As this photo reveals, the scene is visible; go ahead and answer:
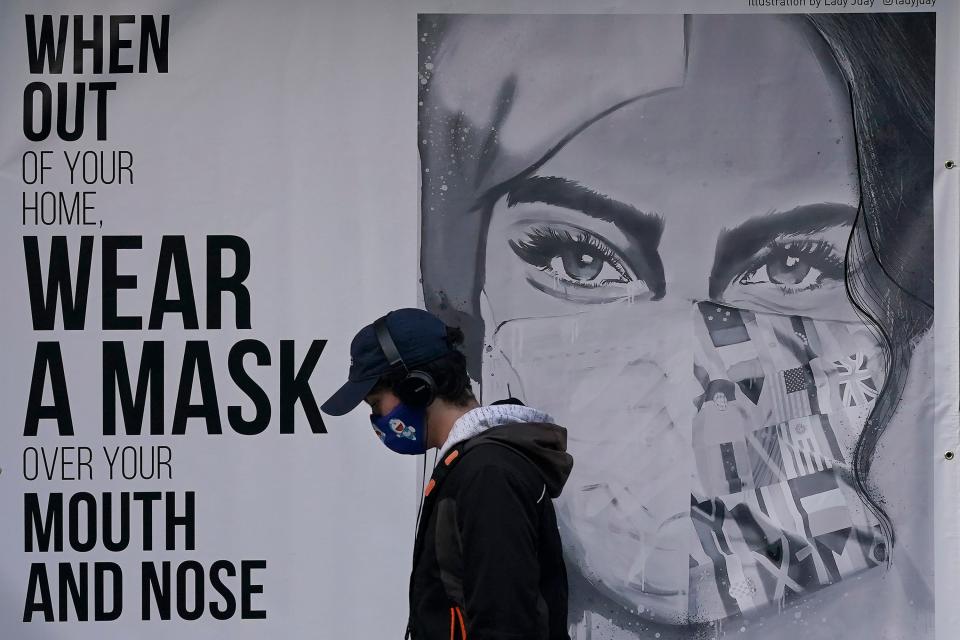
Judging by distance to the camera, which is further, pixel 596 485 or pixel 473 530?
pixel 596 485

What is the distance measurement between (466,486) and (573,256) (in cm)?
148

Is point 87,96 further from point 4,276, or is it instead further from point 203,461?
point 203,461

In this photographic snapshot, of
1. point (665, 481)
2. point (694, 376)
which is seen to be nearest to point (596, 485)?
point (665, 481)

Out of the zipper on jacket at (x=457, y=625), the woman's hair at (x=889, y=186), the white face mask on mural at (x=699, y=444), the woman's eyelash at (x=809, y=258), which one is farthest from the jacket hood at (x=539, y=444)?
the woman's hair at (x=889, y=186)

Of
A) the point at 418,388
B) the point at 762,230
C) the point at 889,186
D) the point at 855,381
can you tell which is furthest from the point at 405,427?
the point at 889,186

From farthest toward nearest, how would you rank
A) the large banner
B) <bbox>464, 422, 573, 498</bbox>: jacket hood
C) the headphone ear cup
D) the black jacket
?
the large banner → the headphone ear cup → <bbox>464, 422, 573, 498</bbox>: jacket hood → the black jacket

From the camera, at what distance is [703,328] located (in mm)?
3211

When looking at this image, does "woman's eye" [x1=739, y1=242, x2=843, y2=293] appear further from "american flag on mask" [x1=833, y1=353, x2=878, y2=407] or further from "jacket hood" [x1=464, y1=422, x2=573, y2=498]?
"jacket hood" [x1=464, y1=422, x2=573, y2=498]

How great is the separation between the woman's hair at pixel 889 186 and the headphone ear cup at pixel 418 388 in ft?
5.70

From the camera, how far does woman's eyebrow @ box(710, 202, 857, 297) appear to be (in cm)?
321

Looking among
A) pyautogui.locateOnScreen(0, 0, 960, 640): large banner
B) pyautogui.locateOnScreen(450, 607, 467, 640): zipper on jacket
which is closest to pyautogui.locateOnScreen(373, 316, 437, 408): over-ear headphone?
pyautogui.locateOnScreen(450, 607, 467, 640): zipper on jacket

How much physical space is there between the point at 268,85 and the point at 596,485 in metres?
1.61

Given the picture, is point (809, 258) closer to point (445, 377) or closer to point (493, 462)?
point (445, 377)

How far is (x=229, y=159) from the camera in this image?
3.19 metres
